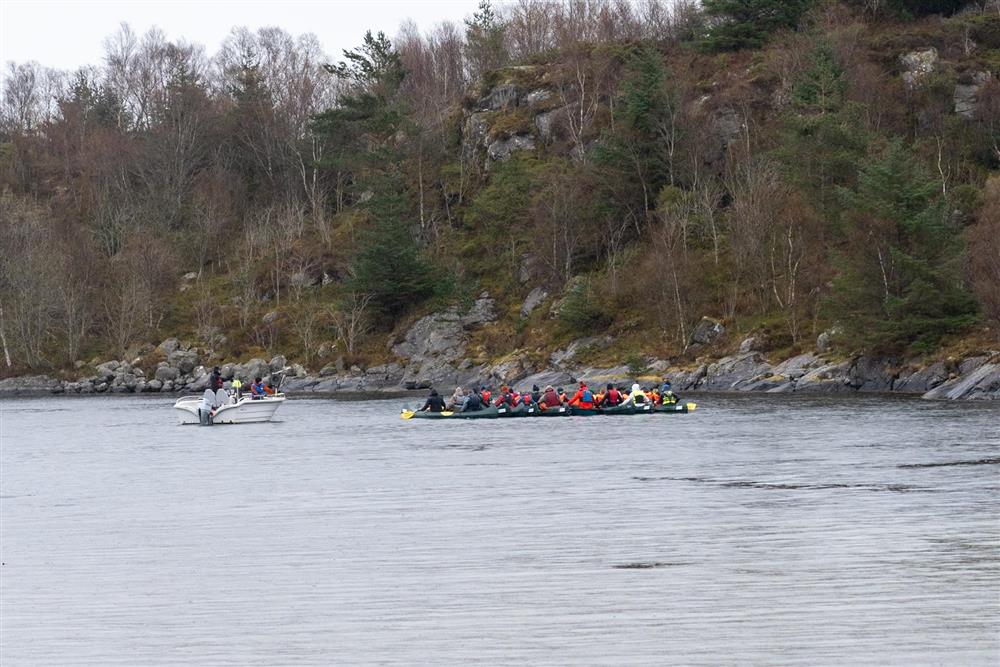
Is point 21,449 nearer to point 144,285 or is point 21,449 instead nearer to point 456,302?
point 456,302

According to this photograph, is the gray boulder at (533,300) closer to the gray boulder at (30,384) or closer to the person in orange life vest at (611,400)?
the person in orange life vest at (611,400)

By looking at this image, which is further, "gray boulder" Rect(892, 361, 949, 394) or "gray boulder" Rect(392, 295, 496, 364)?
"gray boulder" Rect(392, 295, 496, 364)

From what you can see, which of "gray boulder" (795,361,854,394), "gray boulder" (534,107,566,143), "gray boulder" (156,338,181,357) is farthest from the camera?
"gray boulder" (534,107,566,143)

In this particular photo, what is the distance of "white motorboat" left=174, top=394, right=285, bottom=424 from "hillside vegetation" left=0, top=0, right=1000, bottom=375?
2767 centimetres

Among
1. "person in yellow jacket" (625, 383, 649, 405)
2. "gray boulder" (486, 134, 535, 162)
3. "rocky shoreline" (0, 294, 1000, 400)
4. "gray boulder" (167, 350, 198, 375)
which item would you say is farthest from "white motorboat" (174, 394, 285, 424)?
"gray boulder" (486, 134, 535, 162)

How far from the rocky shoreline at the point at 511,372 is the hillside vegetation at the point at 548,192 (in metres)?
1.54

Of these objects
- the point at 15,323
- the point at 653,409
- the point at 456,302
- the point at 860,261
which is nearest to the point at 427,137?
the point at 456,302

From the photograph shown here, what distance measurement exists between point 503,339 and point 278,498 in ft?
184

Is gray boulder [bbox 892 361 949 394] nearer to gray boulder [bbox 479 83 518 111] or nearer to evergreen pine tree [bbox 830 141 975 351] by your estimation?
evergreen pine tree [bbox 830 141 975 351]

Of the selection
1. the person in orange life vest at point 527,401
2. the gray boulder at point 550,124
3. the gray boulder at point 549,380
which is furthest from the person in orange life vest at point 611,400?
the gray boulder at point 550,124

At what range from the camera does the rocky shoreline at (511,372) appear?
60.0m

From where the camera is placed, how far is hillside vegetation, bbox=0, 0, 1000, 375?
73375mm

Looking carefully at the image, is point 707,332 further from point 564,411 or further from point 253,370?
point 253,370

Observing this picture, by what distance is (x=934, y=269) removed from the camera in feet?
199
